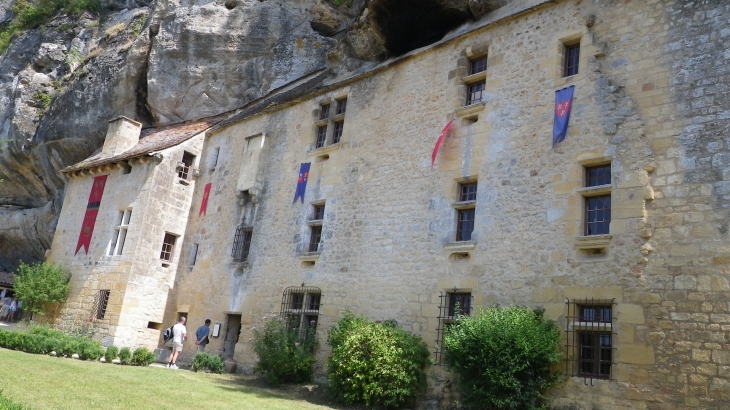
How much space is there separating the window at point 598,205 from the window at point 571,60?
1.96m

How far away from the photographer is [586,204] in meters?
9.32

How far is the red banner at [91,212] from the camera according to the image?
18.4 metres

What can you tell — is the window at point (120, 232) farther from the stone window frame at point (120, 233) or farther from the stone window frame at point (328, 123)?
the stone window frame at point (328, 123)

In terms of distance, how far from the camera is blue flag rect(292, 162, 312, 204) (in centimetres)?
1429

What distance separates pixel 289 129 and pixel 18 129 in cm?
1377

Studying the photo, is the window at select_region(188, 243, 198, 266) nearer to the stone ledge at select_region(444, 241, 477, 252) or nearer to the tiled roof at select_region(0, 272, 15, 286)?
the stone ledge at select_region(444, 241, 477, 252)

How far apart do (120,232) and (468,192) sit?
11.1 metres

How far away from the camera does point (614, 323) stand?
8289 millimetres

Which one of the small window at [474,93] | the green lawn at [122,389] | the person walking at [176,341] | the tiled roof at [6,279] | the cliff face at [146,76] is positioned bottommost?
the green lawn at [122,389]

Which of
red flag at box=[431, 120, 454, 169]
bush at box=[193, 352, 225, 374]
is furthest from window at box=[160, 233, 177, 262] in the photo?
red flag at box=[431, 120, 454, 169]

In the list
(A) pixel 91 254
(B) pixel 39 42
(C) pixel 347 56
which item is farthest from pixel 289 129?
(B) pixel 39 42

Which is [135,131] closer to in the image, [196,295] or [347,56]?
[196,295]

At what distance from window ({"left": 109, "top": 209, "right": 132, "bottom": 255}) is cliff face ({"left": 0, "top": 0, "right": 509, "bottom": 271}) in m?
4.80

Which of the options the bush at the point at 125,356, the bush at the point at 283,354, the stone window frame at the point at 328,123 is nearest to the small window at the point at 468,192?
the stone window frame at the point at 328,123
